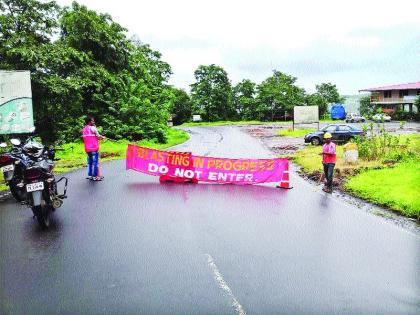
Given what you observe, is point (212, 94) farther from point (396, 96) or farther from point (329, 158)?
point (329, 158)

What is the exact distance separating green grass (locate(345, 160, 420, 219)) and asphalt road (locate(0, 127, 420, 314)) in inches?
52.8

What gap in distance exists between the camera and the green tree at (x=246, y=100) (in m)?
77.7

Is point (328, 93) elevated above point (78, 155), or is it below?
above

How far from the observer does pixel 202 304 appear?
4.49m

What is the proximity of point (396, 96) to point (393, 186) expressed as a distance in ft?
211

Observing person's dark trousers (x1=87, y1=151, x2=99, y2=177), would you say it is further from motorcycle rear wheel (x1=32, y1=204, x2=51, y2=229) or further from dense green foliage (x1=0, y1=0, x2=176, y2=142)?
dense green foliage (x1=0, y1=0, x2=176, y2=142)

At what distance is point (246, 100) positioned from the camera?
77375 millimetres

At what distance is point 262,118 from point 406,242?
229 feet

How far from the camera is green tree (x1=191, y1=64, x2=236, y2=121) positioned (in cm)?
7875

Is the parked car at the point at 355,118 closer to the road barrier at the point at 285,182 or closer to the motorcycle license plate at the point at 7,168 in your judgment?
the road barrier at the point at 285,182

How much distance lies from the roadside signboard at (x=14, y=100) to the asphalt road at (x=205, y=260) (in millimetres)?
7217

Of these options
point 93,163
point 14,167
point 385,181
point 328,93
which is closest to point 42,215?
point 14,167

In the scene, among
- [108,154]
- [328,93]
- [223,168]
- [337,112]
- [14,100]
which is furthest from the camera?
[328,93]

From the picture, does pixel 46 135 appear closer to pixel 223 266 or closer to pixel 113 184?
pixel 113 184
